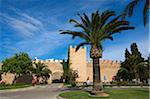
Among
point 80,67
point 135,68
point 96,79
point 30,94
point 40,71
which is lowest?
point 30,94

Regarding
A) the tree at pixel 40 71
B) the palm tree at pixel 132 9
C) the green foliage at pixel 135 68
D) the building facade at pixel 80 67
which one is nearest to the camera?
the palm tree at pixel 132 9

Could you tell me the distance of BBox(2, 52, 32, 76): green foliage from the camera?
49.8 metres

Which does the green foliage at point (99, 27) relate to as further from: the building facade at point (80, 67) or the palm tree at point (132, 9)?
the building facade at point (80, 67)

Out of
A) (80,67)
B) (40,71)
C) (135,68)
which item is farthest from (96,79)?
(80,67)

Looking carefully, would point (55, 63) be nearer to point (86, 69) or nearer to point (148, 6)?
point (86, 69)

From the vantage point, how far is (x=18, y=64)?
1960 inches

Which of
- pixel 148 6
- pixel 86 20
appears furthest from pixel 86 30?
pixel 148 6

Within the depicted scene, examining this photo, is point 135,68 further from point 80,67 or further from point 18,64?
point 18,64

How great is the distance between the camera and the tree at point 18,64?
49.8 metres

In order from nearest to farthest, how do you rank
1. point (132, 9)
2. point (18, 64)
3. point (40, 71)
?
point (132, 9) < point (18, 64) < point (40, 71)

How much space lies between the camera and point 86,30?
21.3 meters

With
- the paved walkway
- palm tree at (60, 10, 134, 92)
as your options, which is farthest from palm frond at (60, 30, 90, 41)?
the paved walkway

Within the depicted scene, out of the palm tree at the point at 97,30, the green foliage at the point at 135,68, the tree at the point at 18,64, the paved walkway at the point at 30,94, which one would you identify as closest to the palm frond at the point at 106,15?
the palm tree at the point at 97,30

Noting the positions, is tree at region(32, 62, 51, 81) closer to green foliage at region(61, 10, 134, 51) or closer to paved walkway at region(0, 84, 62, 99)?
paved walkway at region(0, 84, 62, 99)
